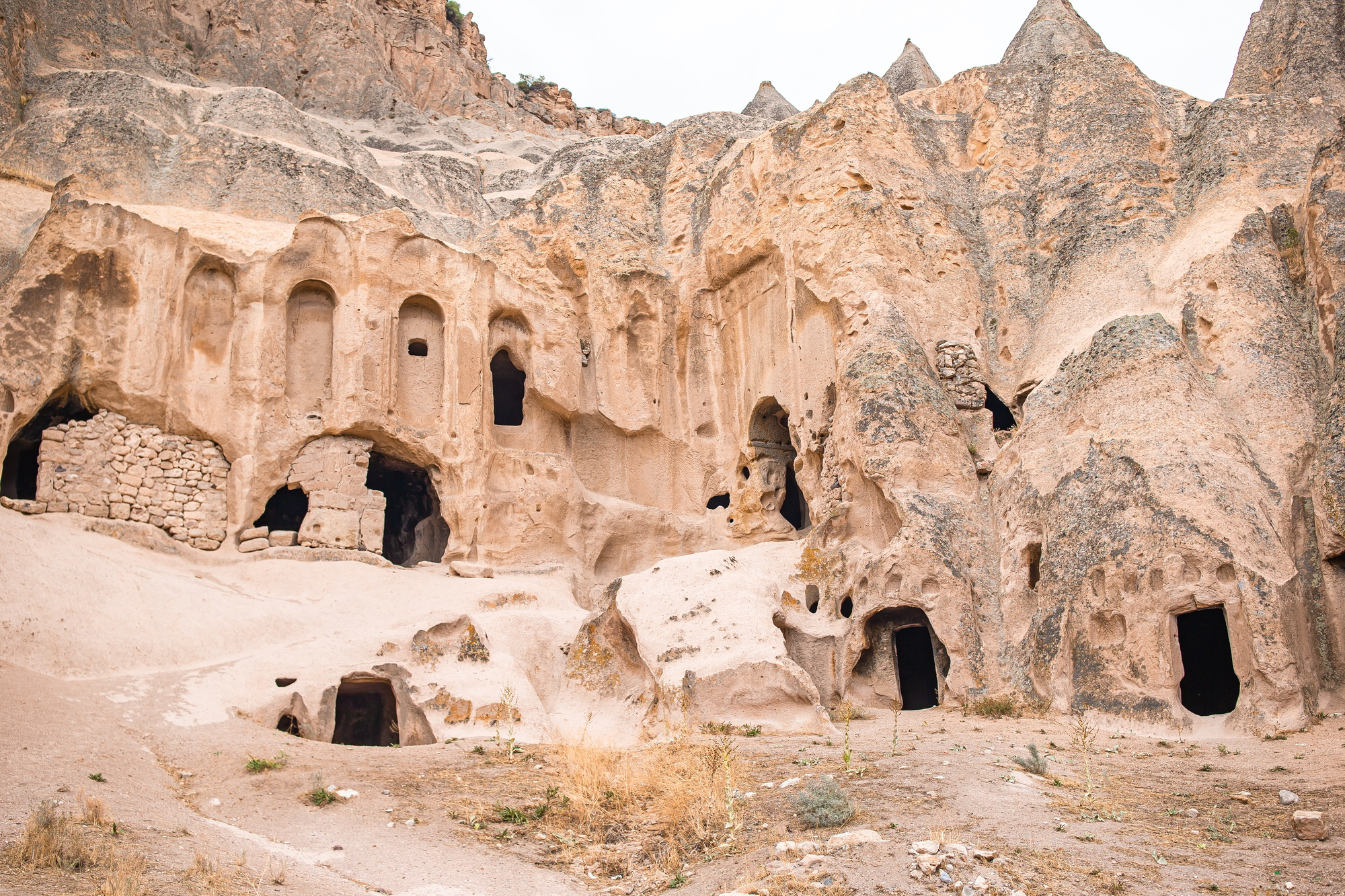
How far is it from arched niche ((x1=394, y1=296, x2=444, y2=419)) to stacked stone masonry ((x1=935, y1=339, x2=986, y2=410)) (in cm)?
905

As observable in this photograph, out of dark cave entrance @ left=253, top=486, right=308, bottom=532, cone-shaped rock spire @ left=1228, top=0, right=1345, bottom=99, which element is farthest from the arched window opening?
dark cave entrance @ left=253, top=486, right=308, bottom=532

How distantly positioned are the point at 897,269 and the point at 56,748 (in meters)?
14.7

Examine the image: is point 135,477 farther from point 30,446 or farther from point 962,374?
point 962,374

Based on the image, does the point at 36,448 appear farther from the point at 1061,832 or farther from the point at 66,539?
the point at 1061,832

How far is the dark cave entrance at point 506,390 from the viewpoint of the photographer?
22031 millimetres

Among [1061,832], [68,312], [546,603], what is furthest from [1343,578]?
[68,312]

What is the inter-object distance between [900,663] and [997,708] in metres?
3.36

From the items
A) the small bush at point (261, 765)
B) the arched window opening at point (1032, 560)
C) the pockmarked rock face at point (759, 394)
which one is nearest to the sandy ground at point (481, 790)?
the small bush at point (261, 765)

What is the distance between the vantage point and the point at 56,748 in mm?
9266

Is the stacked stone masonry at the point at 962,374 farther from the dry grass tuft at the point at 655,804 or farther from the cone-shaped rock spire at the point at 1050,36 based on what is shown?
the dry grass tuft at the point at 655,804

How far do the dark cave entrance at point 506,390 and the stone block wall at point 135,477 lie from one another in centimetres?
589

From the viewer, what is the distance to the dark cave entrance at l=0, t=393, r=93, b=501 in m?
17.3

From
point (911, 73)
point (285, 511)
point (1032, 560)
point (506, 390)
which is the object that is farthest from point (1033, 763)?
point (911, 73)

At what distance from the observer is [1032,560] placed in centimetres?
1539
